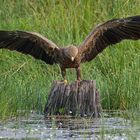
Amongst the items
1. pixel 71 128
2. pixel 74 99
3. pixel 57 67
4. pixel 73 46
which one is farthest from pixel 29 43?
pixel 57 67

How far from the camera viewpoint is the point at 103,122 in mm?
9086

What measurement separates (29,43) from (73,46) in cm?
56

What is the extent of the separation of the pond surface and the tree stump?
0.52ft

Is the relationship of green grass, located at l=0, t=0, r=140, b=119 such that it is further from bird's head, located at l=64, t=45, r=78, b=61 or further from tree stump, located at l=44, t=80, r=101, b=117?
bird's head, located at l=64, t=45, r=78, b=61

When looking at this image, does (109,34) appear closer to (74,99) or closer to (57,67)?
(74,99)

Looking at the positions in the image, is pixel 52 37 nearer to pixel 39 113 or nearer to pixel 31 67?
pixel 31 67

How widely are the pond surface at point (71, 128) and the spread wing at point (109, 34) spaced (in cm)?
85

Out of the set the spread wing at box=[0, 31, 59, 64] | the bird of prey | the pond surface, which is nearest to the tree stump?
the pond surface

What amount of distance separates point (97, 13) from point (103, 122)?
5.23 metres

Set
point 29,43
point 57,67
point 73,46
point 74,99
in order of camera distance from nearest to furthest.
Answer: point 74,99 → point 73,46 → point 29,43 → point 57,67

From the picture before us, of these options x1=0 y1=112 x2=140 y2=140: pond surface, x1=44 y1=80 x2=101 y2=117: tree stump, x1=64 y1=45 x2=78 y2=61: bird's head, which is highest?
x1=64 y1=45 x2=78 y2=61: bird's head

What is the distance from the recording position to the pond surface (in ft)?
26.6

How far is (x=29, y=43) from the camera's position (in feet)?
33.5

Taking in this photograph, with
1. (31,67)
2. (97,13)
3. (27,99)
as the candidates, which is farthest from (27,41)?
(97,13)
